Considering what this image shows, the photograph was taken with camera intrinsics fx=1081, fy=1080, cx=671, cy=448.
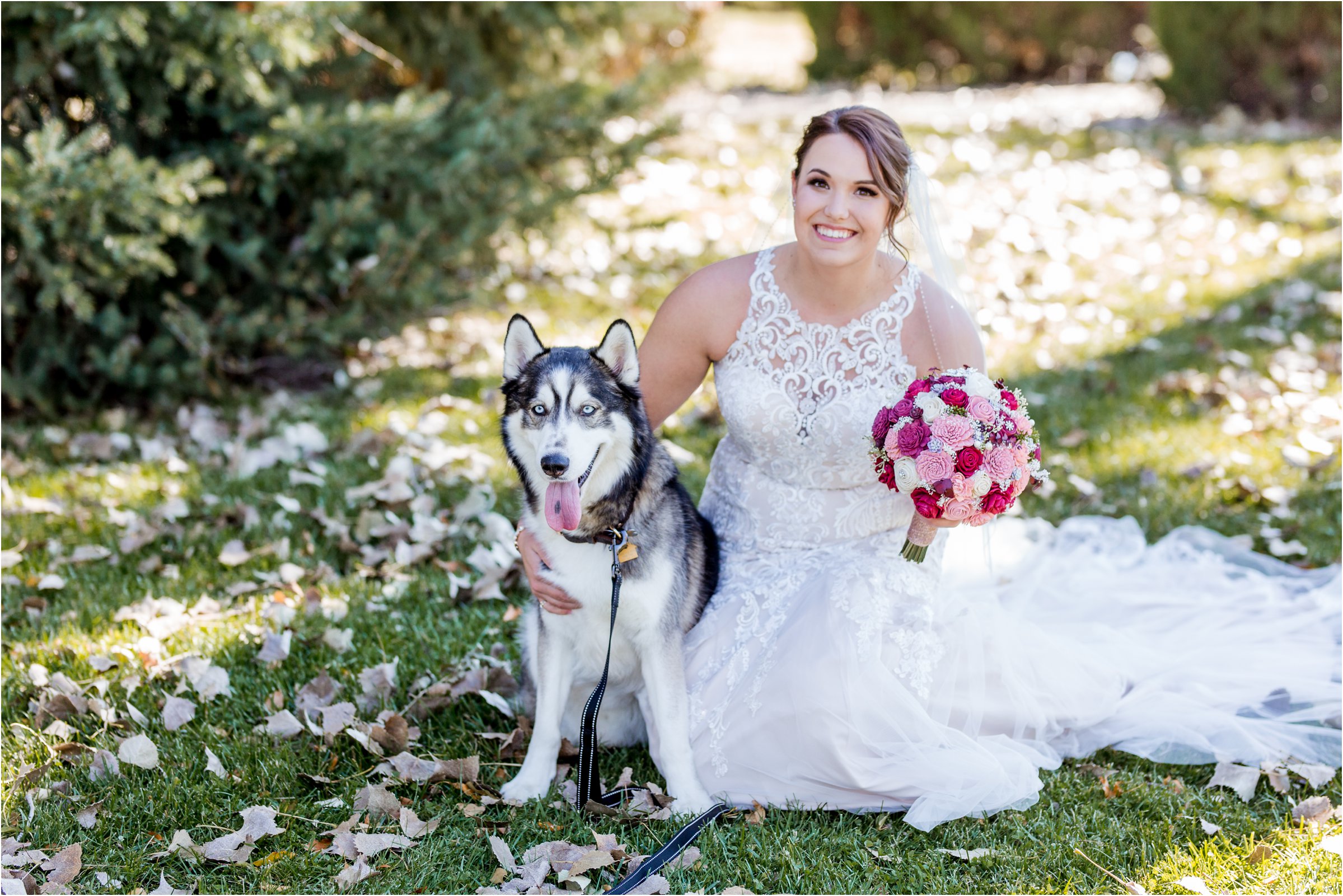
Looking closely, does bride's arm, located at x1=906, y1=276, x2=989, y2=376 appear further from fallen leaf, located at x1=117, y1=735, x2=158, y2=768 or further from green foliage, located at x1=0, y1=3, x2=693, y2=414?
green foliage, located at x1=0, y1=3, x2=693, y2=414

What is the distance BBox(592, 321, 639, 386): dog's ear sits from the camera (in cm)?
Answer: 295

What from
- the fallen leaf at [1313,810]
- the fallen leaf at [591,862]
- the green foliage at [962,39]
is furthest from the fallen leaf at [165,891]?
the green foliage at [962,39]

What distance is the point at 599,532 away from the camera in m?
3.00

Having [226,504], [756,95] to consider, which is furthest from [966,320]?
[756,95]

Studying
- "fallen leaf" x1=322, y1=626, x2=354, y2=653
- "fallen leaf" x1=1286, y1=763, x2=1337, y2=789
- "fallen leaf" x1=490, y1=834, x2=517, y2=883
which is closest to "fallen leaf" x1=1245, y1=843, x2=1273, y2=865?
"fallen leaf" x1=1286, y1=763, x2=1337, y2=789

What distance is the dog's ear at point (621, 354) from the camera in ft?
9.67

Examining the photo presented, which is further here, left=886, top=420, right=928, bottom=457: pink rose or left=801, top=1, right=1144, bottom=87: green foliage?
left=801, top=1, right=1144, bottom=87: green foliage

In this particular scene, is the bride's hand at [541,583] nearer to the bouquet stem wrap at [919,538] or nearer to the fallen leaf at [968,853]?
the bouquet stem wrap at [919,538]

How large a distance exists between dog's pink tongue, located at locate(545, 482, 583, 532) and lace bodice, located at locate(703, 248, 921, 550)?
0.86 metres

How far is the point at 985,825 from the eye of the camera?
9.80ft

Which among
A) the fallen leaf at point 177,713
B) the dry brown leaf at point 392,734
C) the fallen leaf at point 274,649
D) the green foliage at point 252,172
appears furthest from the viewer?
the green foliage at point 252,172

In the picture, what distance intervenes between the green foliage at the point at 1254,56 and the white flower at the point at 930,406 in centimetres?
1007

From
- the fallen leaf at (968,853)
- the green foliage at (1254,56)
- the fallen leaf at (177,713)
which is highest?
the green foliage at (1254,56)

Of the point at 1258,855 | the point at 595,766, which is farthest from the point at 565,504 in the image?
the point at 1258,855
